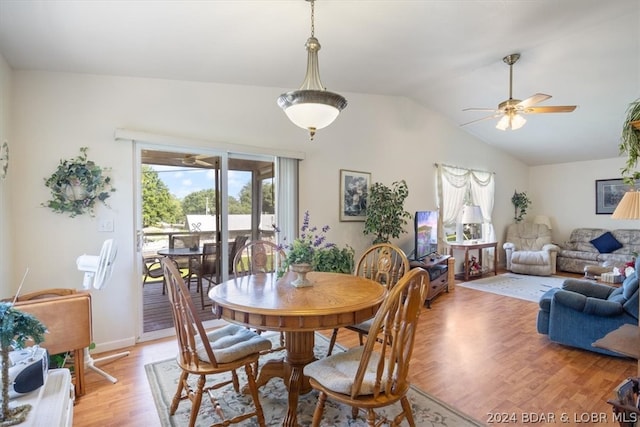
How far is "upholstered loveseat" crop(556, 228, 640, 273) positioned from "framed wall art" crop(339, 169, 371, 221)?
492cm

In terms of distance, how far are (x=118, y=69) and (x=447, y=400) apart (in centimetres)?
375

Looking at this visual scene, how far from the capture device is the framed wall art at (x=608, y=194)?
6.61 m

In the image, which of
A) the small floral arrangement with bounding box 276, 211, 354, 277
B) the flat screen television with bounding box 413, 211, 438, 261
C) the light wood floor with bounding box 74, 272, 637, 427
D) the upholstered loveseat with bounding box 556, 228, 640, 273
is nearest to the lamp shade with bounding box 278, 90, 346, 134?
the small floral arrangement with bounding box 276, 211, 354, 277

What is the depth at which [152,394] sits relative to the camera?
2248mm

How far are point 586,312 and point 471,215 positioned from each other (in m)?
3.29

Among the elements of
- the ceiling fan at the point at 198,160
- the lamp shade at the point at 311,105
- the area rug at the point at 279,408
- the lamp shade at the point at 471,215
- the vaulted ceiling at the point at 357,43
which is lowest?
the area rug at the point at 279,408

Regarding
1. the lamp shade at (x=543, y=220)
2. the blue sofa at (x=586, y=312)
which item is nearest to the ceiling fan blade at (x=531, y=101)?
the blue sofa at (x=586, y=312)

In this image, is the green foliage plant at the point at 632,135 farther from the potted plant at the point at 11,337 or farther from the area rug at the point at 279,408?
the potted plant at the point at 11,337

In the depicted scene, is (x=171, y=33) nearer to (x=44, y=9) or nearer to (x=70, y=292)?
(x=44, y=9)

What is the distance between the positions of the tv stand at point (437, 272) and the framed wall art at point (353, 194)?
1.08 m

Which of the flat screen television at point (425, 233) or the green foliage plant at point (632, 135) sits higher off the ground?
the green foliage plant at point (632, 135)

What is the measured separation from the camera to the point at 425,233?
16.5ft

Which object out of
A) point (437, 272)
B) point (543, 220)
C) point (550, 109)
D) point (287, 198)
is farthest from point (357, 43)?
point (543, 220)

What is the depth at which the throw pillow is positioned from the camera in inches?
245
